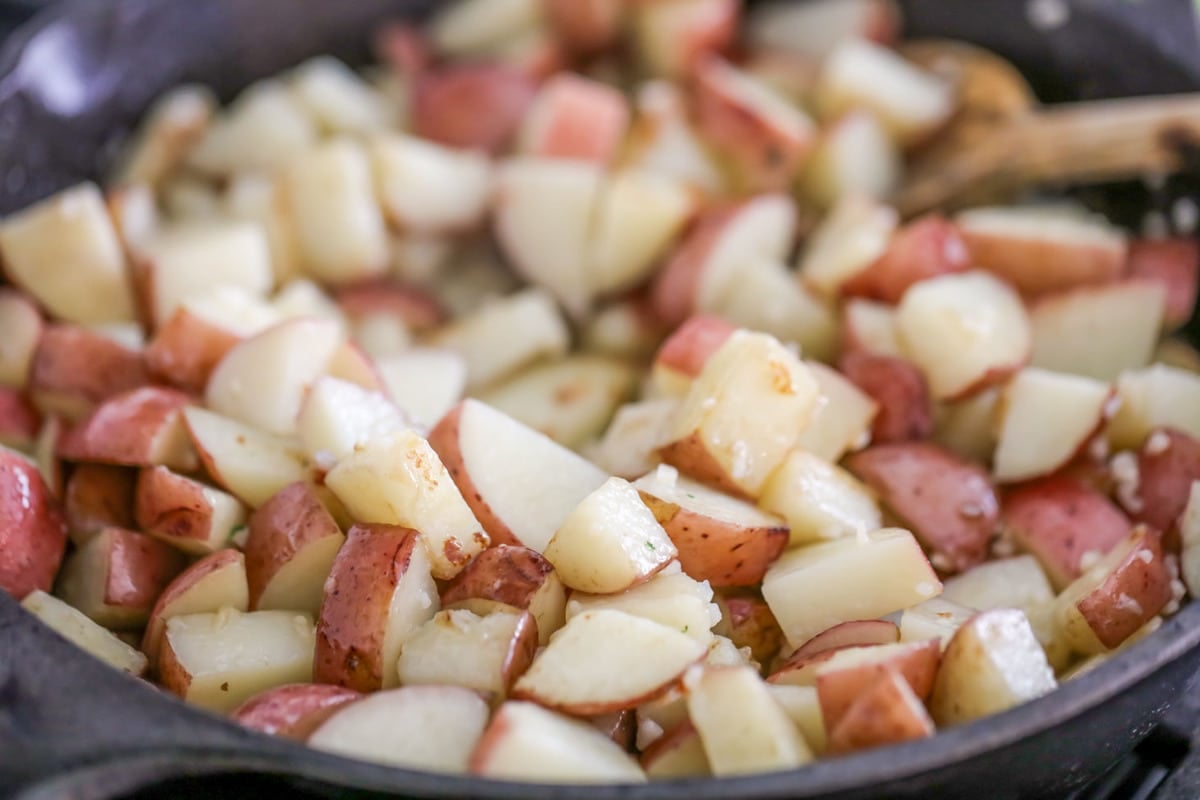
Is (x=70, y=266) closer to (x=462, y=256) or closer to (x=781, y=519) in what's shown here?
(x=462, y=256)

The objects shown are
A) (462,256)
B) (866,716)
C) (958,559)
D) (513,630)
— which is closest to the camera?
(866,716)

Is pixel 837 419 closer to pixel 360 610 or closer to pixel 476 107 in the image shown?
pixel 360 610

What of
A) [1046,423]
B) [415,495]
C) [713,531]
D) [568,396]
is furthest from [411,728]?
[1046,423]

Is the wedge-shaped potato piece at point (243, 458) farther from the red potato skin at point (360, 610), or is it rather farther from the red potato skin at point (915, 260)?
the red potato skin at point (915, 260)

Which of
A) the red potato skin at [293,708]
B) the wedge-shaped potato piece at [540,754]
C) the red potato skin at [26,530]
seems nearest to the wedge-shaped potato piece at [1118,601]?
the wedge-shaped potato piece at [540,754]

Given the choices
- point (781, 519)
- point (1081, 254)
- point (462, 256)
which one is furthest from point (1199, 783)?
point (462, 256)

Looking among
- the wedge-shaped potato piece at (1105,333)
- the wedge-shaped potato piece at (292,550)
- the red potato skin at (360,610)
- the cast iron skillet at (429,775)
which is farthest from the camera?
the wedge-shaped potato piece at (1105,333)

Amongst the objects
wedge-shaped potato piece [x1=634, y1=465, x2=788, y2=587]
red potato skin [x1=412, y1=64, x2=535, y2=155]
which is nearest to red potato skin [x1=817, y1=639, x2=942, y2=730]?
wedge-shaped potato piece [x1=634, y1=465, x2=788, y2=587]
